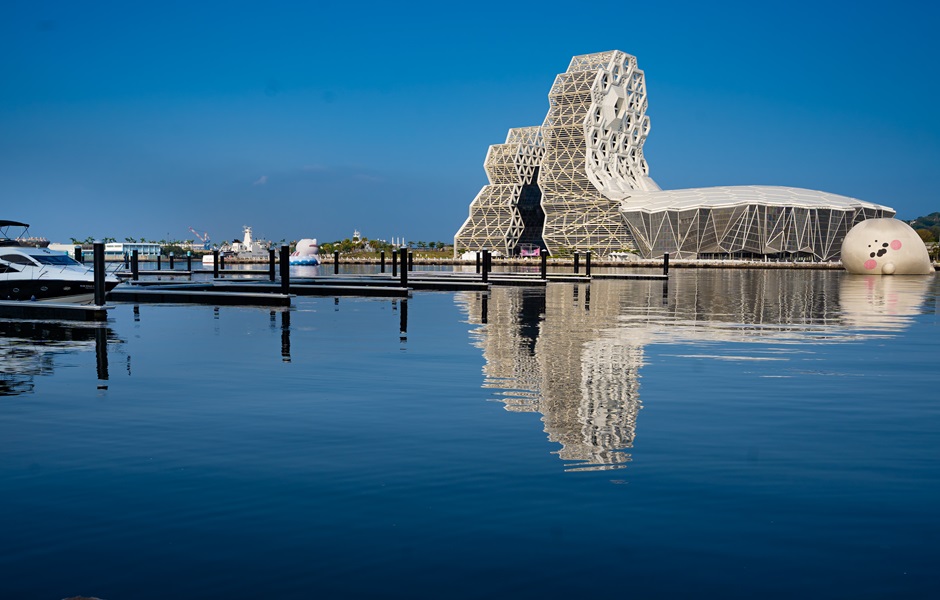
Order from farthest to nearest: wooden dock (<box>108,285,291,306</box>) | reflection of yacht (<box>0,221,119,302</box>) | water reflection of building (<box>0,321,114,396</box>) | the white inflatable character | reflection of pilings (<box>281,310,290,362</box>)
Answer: the white inflatable character → wooden dock (<box>108,285,291,306</box>) → reflection of yacht (<box>0,221,119,302</box>) → reflection of pilings (<box>281,310,290,362</box>) → water reflection of building (<box>0,321,114,396</box>)

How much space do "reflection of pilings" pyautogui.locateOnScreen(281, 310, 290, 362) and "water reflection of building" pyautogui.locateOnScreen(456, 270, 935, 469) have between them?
424 cm

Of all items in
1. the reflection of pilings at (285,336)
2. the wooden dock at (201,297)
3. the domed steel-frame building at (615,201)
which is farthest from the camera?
the domed steel-frame building at (615,201)

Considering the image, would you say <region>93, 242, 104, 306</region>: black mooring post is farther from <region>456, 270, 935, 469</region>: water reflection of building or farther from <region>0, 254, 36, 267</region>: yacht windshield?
<region>456, 270, 935, 469</region>: water reflection of building

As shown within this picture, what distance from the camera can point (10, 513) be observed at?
7387 mm

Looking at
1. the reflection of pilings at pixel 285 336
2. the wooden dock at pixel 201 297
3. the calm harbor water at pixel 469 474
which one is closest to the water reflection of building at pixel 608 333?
the calm harbor water at pixel 469 474

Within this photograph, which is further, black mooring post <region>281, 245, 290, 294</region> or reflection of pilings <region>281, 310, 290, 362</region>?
black mooring post <region>281, 245, 290, 294</region>

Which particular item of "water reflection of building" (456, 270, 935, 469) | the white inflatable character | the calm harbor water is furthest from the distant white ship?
the calm harbor water

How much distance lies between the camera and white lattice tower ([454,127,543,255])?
522 feet

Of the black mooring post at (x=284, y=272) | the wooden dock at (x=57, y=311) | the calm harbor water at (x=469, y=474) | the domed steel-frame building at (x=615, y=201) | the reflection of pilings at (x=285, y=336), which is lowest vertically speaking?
the calm harbor water at (x=469, y=474)

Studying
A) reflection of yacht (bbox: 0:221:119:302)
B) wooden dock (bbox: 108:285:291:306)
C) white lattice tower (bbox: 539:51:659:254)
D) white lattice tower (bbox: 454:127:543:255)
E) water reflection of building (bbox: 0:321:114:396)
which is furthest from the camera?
white lattice tower (bbox: 454:127:543:255)

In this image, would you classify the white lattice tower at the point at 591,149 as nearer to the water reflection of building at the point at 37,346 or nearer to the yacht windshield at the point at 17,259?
the yacht windshield at the point at 17,259

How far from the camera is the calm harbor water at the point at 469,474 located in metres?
6.15

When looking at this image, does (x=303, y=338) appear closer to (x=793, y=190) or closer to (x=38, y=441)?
(x=38, y=441)

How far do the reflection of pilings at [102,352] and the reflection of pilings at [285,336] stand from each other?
3.44 metres
